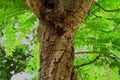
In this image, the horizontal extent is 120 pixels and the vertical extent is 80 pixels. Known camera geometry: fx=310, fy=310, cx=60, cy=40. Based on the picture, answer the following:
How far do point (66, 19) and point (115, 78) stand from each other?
3452 millimetres

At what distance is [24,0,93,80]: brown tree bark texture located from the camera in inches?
123

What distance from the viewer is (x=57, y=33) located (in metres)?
3.23

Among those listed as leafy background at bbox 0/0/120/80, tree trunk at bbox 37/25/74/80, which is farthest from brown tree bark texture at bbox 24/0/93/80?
leafy background at bbox 0/0/120/80

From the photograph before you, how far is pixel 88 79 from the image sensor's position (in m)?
5.98

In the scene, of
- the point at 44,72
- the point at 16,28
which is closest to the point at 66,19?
the point at 44,72

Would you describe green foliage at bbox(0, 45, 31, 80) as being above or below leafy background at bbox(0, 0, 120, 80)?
below

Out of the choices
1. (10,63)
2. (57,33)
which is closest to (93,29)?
(57,33)

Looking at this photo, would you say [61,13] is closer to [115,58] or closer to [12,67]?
[115,58]

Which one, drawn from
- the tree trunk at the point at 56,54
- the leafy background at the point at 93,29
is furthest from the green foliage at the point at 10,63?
the tree trunk at the point at 56,54

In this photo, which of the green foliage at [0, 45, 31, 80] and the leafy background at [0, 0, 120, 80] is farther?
the green foliage at [0, 45, 31, 80]

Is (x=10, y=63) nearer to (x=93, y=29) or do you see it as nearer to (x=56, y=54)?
(x=93, y=29)

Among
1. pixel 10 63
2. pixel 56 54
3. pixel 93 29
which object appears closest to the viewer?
pixel 56 54

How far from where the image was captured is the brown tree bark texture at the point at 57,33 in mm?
3125

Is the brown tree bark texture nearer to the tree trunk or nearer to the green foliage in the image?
the tree trunk
